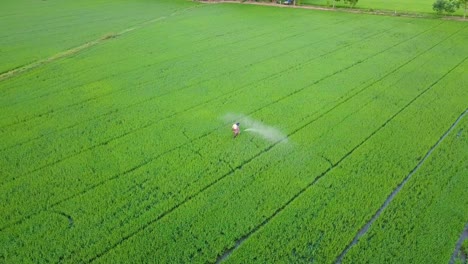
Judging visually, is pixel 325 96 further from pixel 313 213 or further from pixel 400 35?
pixel 400 35

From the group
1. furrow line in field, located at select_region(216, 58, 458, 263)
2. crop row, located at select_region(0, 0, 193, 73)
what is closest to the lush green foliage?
crop row, located at select_region(0, 0, 193, 73)

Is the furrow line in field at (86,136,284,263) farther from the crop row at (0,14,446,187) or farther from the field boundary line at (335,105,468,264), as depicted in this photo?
the crop row at (0,14,446,187)

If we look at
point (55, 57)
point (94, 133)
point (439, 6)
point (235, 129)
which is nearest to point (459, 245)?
point (235, 129)

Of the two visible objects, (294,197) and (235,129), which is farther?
(235,129)

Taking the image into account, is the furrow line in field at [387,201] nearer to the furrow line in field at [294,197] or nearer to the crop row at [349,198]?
the crop row at [349,198]

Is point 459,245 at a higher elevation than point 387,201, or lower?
lower

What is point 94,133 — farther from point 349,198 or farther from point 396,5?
point 396,5

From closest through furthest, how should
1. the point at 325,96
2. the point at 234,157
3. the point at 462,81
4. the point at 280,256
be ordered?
the point at 280,256 < the point at 234,157 < the point at 325,96 < the point at 462,81

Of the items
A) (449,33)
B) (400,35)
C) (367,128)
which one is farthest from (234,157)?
(449,33)
